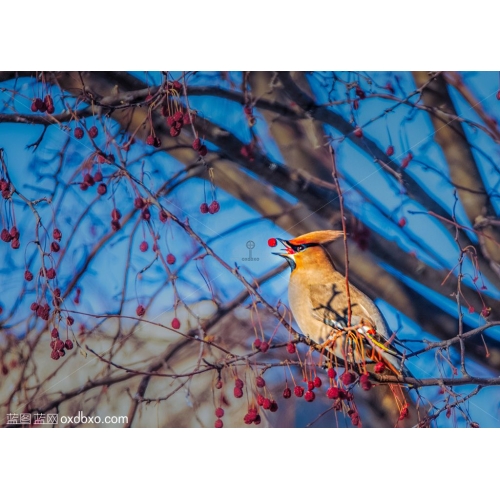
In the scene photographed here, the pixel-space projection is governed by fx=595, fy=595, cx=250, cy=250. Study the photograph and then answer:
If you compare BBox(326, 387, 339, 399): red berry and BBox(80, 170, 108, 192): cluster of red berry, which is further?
BBox(80, 170, 108, 192): cluster of red berry

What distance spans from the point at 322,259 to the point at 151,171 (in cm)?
62

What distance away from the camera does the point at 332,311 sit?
6.12 ft

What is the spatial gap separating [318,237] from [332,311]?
9.5 inches

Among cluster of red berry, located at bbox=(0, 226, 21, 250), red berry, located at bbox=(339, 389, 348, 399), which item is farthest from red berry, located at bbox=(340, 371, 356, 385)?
cluster of red berry, located at bbox=(0, 226, 21, 250)

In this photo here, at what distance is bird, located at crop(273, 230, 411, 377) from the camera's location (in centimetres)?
185

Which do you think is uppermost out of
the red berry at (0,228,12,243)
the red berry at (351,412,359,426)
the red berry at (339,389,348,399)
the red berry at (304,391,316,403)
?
the red berry at (0,228,12,243)

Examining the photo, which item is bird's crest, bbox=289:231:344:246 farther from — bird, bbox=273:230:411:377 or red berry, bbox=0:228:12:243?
red berry, bbox=0:228:12:243

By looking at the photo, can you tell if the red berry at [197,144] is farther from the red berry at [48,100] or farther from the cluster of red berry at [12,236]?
the cluster of red berry at [12,236]

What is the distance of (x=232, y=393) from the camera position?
1911 millimetres

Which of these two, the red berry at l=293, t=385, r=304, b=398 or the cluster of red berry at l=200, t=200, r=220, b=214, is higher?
the cluster of red berry at l=200, t=200, r=220, b=214

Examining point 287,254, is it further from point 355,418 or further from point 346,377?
point 355,418

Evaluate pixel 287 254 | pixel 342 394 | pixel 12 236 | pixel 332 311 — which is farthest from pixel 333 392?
pixel 12 236

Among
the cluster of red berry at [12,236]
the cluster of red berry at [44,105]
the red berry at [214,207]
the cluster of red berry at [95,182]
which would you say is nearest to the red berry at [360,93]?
the red berry at [214,207]
